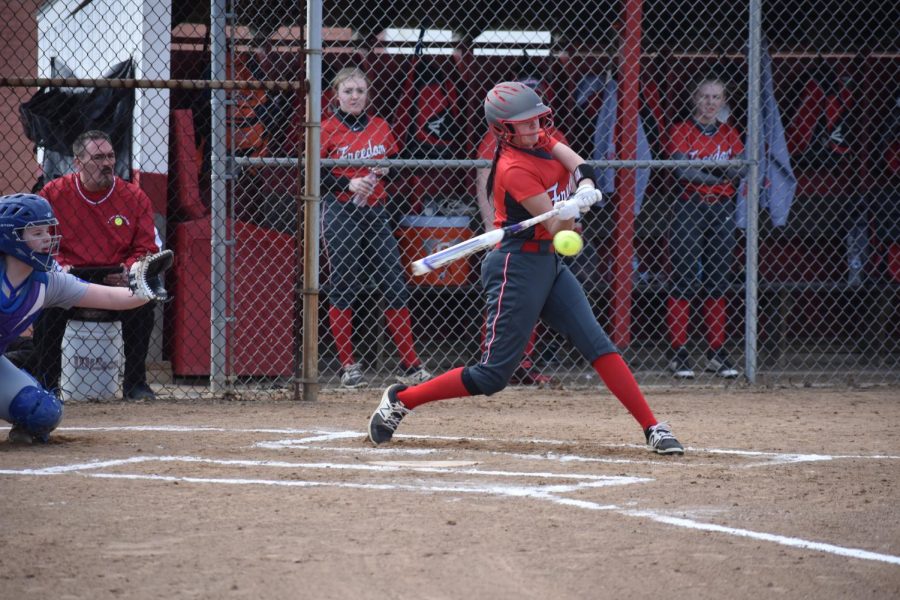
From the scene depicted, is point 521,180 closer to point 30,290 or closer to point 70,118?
point 30,290

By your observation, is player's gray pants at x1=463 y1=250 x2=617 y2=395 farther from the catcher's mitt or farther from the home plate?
the catcher's mitt

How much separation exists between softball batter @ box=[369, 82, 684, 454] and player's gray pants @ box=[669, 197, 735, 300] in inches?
149

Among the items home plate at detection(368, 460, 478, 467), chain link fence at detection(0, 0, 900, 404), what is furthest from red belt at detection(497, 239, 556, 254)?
chain link fence at detection(0, 0, 900, 404)

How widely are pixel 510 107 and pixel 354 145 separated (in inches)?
139

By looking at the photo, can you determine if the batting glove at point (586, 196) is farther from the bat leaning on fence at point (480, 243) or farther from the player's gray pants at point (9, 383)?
the player's gray pants at point (9, 383)

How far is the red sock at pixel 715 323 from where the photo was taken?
9.62 metres

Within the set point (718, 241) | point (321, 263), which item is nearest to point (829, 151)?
point (718, 241)

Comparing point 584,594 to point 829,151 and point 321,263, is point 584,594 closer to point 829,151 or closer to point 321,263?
point 321,263

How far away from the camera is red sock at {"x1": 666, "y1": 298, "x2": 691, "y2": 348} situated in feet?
31.5

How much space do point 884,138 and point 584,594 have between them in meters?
8.20

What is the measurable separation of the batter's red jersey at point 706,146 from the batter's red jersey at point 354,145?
224 centimetres

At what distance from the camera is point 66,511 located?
4.47m

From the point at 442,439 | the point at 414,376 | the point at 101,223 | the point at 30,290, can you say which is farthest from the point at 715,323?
the point at 30,290

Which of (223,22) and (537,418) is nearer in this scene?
(537,418)
